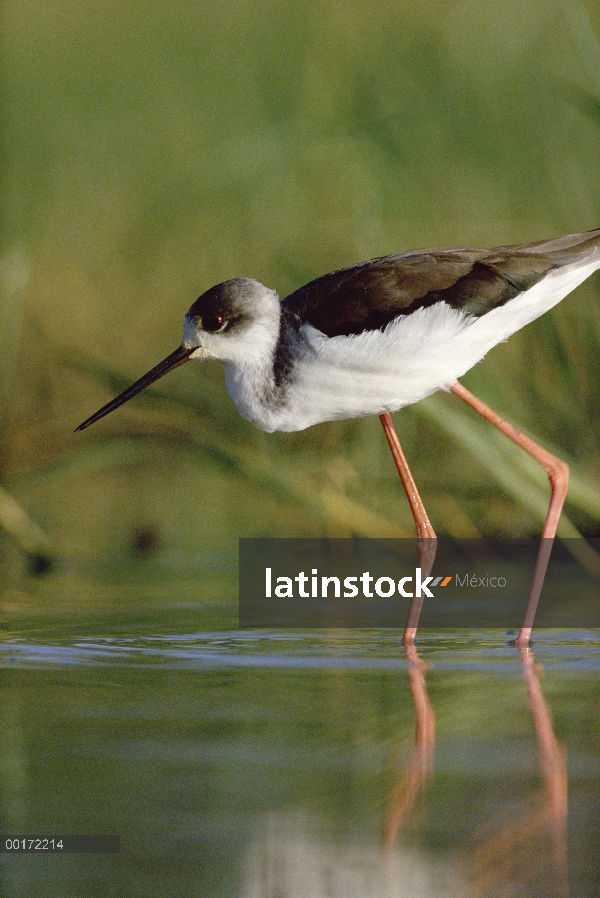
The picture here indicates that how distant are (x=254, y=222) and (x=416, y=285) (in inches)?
106

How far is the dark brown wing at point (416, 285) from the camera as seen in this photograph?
15.5 feet

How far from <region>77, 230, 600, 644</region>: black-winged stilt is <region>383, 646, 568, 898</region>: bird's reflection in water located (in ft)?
5.64

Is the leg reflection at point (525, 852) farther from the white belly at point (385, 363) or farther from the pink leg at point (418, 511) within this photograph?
the pink leg at point (418, 511)

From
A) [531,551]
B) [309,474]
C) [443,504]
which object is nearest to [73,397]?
[309,474]

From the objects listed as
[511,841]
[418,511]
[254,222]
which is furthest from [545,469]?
[511,841]

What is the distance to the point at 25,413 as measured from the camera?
7.12 m

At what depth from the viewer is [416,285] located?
479 centimetres

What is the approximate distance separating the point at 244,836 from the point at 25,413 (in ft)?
16.1

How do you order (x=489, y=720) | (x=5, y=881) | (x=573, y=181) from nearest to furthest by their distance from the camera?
(x=5, y=881) < (x=489, y=720) < (x=573, y=181)

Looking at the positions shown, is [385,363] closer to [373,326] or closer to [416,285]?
[373,326]

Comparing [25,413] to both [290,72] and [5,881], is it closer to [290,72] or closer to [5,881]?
[290,72]

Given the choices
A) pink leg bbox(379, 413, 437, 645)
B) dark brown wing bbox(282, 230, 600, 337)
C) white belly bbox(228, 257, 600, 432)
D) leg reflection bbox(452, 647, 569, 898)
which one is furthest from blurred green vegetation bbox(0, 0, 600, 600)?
leg reflection bbox(452, 647, 569, 898)

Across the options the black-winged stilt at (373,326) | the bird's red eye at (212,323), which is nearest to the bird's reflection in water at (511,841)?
the black-winged stilt at (373,326)

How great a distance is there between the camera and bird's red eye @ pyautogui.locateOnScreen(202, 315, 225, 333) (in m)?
4.92
